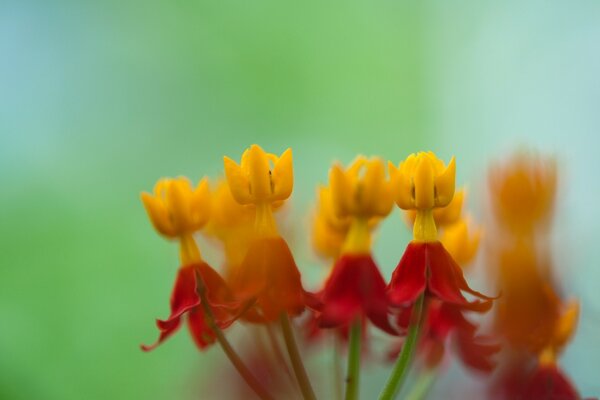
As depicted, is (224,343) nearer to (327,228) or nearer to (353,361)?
(353,361)

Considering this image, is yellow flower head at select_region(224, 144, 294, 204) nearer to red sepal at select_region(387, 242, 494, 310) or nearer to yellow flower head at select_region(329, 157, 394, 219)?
yellow flower head at select_region(329, 157, 394, 219)

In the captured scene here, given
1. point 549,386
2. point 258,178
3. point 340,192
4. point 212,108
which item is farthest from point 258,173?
point 212,108

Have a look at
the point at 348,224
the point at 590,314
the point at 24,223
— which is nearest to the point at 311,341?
the point at 348,224

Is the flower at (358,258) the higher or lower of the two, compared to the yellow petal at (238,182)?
lower

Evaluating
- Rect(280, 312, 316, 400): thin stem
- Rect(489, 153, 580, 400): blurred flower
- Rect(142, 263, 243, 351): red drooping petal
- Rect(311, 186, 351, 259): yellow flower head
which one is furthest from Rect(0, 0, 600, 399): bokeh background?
Rect(280, 312, 316, 400): thin stem

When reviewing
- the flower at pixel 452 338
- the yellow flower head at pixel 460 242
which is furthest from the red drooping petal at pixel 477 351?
the yellow flower head at pixel 460 242

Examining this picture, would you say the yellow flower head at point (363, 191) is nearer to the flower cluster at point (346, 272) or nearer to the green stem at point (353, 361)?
the flower cluster at point (346, 272)

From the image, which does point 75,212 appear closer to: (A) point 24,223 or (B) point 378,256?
(A) point 24,223
